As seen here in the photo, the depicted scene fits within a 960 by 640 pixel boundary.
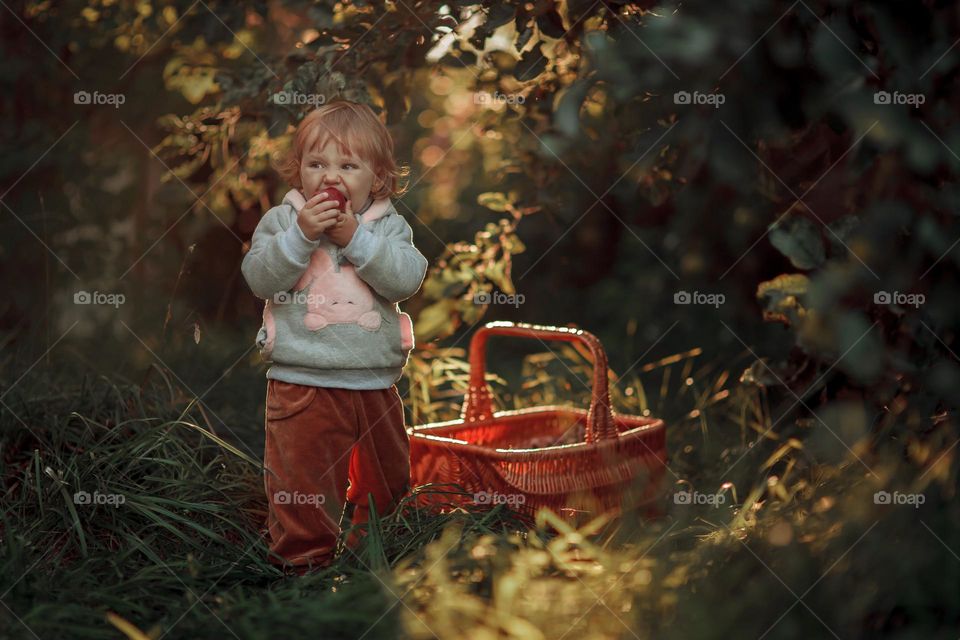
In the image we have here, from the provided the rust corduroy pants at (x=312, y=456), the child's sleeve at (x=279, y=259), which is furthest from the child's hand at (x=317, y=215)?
the rust corduroy pants at (x=312, y=456)

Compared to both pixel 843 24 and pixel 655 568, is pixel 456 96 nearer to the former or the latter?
pixel 843 24

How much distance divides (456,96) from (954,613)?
4.64m

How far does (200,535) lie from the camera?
2.23 metres

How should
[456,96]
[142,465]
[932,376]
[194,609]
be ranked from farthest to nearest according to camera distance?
[456,96] → [142,465] → [932,376] → [194,609]

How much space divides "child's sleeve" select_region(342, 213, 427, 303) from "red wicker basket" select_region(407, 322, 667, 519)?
0.45m

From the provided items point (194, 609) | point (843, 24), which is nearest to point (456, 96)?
point (843, 24)
